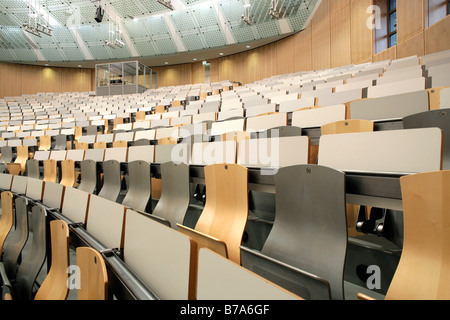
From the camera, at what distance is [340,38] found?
3277 mm

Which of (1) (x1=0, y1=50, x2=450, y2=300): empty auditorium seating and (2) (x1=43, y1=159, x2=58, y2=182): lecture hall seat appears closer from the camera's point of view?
(1) (x1=0, y1=50, x2=450, y2=300): empty auditorium seating

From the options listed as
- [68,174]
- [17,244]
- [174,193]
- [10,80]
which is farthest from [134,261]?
[10,80]

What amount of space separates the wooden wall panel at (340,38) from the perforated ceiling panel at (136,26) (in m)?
0.58

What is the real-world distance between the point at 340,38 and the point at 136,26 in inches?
145

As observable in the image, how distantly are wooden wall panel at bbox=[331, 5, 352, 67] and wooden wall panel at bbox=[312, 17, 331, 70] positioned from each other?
0.26 ft

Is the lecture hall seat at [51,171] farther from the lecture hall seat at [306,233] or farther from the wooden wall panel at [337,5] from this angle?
the wooden wall panel at [337,5]

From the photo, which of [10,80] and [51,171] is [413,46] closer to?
[51,171]

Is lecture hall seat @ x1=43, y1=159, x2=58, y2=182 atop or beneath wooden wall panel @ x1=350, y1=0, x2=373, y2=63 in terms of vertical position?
beneath

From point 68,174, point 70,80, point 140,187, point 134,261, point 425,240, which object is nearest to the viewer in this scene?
point 425,240

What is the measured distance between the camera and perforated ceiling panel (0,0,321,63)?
13.5 ft

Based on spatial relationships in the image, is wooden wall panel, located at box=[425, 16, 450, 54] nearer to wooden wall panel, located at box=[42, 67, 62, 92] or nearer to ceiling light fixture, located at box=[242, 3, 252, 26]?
ceiling light fixture, located at box=[242, 3, 252, 26]

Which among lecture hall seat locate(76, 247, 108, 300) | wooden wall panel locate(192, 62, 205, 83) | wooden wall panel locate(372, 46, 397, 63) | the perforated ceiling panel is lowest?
lecture hall seat locate(76, 247, 108, 300)

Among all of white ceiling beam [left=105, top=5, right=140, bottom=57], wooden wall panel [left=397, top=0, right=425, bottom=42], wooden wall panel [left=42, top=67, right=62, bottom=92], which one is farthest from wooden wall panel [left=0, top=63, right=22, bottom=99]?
wooden wall panel [left=397, top=0, right=425, bottom=42]
